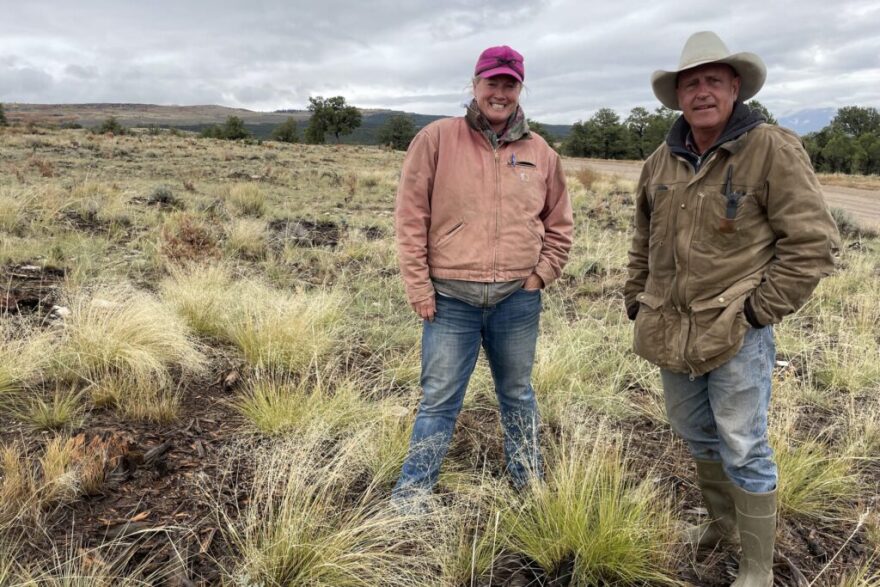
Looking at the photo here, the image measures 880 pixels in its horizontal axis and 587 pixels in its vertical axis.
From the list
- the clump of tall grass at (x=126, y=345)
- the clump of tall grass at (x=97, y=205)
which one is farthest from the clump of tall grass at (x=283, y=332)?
the clump of tall grass at (x=97, y=205)

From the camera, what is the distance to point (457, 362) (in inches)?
103

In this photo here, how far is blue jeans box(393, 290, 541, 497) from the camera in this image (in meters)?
2.59

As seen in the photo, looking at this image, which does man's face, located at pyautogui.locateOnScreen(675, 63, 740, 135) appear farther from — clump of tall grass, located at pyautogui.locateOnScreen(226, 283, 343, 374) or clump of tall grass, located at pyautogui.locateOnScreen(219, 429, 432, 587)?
clump of tall grass, located at pyautogui.locateOnScreen(226, 283, 343, 374)

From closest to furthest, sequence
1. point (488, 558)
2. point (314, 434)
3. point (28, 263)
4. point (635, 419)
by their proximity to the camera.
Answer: point (488, 558), point (314, 434), point (635, 419), point (28, 263)

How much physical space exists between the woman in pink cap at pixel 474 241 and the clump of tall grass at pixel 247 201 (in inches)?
342

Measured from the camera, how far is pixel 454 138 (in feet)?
8.14

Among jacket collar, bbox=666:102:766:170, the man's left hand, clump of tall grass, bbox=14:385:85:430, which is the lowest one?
clump of tall grass, bbox=14:385:85:430

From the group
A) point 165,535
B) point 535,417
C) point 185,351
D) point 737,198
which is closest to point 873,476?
point 535,417

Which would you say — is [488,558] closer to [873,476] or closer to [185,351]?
[873,476]

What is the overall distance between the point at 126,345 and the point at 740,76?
11.7 feet

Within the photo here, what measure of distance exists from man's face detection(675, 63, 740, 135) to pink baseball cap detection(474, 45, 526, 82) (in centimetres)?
67

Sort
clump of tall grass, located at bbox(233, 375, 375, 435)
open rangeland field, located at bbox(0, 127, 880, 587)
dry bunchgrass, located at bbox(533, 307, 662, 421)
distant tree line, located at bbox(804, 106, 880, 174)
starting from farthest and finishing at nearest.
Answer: distant tree line, located at bbox(804, 106, 880, 174) < dry bunchgrass, located at bbox(533, 307, 662, 421) < clump of tall grass, located at bbox(233, 375, 375, 435) < open rangeland field, located at bbox(0, 127, 880, 587)

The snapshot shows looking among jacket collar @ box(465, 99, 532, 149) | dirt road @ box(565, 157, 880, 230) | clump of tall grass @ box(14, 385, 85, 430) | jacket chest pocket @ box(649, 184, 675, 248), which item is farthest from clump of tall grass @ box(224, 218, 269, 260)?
dirt road @ box(565, 157, 880, 230)

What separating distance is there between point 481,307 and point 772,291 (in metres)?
1.13
